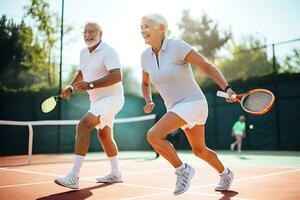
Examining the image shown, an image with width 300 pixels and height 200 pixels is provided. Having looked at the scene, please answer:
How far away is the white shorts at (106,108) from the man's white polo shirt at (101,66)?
82 mm

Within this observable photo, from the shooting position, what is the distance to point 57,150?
14539mm

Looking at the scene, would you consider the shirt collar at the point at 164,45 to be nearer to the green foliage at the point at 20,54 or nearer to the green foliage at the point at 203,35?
the green foliage at the point at 20,54

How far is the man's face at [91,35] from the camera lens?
4734 millimetres

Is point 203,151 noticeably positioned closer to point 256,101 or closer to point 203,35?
point 256,101

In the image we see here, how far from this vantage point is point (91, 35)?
15.5 feet

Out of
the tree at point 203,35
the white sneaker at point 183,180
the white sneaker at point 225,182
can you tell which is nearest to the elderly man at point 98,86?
the white sneaker at point 183,180

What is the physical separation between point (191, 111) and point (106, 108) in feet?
4.87

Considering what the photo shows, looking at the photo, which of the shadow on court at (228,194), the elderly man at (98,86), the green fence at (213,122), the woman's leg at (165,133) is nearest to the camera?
the woman's leg at (165,133)

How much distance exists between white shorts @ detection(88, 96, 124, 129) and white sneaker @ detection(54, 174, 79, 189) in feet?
2.77

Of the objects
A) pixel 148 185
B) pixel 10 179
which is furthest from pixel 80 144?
pixel 10 179

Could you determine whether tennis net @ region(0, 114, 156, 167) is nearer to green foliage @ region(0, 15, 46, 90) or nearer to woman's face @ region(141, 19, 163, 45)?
green foliage @ region(0, 15, 46, 90)

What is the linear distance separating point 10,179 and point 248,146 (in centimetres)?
1197

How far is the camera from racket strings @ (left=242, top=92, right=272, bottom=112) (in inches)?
139

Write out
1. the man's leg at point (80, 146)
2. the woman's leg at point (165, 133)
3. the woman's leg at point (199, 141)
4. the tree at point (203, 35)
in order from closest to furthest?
the woman's leg at point (165, 133)
the woman's leg at point (199, 141)
the man's leg at point (80, 146)
the tree at point (203, 35)
